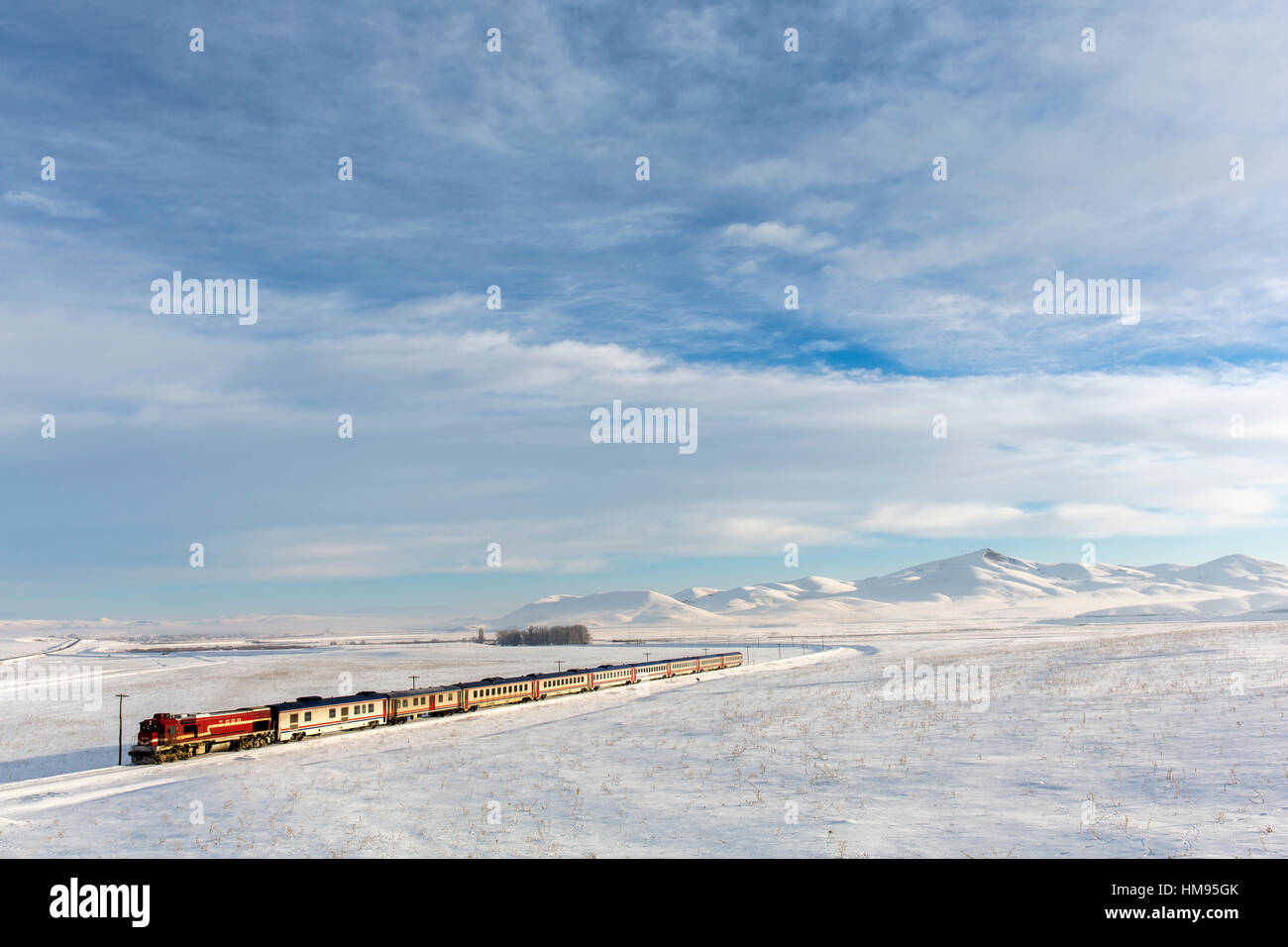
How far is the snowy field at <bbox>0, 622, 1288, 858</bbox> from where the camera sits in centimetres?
1492

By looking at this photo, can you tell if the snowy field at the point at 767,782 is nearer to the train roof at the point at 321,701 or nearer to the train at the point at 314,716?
the train at the point at 314,716

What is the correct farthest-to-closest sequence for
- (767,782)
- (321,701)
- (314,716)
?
1. (321,701)
2. (314,716)
3. (767,782)

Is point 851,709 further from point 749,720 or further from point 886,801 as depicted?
point 886,801

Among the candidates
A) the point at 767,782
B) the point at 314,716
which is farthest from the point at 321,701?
the point at 767,782

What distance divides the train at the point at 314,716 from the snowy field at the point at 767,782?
4.35ft

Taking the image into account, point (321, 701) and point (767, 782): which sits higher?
point (767, 782)

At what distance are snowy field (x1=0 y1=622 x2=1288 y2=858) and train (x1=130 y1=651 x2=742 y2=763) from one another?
1.32 meters

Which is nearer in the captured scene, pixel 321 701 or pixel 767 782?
pixel 767 782

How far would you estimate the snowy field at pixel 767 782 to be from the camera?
14.9 m

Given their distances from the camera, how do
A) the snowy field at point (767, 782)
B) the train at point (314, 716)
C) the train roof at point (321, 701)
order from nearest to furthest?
the snowy field at point (767, 782)
the train at point (314, 716)
the train roof at point (321, 701)

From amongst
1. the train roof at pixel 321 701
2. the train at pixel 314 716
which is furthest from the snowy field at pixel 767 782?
the train roof at pixel 321 701

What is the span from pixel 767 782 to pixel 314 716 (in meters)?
25.7

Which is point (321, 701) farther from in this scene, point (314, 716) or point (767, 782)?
point (767, 782)

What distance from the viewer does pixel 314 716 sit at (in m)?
36.7
